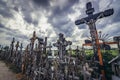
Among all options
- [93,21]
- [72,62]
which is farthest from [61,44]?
[93,21]

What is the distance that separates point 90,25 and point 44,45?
630 centimetres

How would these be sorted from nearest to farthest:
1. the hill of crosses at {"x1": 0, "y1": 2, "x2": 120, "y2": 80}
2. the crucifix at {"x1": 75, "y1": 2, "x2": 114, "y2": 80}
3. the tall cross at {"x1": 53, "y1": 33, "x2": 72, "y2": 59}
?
the hill of crosses at {"x1": 0, "y1": 2, "x2": 120, "y2": 80}, the tall cross at {"x1": 53, "y1": 33, "x2": 72, "y2": 59}, the crucifix at {"x1": 75, "y1": 2, "x2": 114, "y2": 80}

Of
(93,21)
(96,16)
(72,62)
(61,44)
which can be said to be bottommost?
(72,62)

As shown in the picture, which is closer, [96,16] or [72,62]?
[72,62]

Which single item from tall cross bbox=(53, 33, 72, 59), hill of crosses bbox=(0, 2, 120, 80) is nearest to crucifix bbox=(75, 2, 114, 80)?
hill of crosses bbox=(0, 2, 120, 80)

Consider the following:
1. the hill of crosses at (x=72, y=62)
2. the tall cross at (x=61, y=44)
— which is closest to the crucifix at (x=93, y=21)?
the hill of crosses at (x=72, y=62)

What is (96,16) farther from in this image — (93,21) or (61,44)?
(61,44)

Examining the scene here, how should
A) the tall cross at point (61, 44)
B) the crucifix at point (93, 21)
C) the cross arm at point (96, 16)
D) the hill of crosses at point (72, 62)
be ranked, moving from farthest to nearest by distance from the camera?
1. the cross arm at point (96, 16)
2. the crucifix at point (93, 21)
3. the tall cross at point (61, 44)
4. the hill of crosses at point (72, 62)

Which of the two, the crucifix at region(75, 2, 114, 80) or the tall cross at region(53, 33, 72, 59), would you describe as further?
the crucifix at region(75, 2, 114, 80)

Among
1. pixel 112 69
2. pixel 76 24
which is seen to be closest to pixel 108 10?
pixel 76 24

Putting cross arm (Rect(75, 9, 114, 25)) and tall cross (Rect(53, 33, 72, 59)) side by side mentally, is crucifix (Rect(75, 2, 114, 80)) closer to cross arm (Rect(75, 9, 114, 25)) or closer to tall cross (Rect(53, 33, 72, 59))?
cross arm (Rect(75, 9, 114, 25))

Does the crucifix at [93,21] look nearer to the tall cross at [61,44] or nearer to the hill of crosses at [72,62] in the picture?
the hill of crosses at [72,62]

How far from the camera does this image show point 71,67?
31.9 ft

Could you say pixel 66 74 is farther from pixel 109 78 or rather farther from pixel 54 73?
pixel 109 78
